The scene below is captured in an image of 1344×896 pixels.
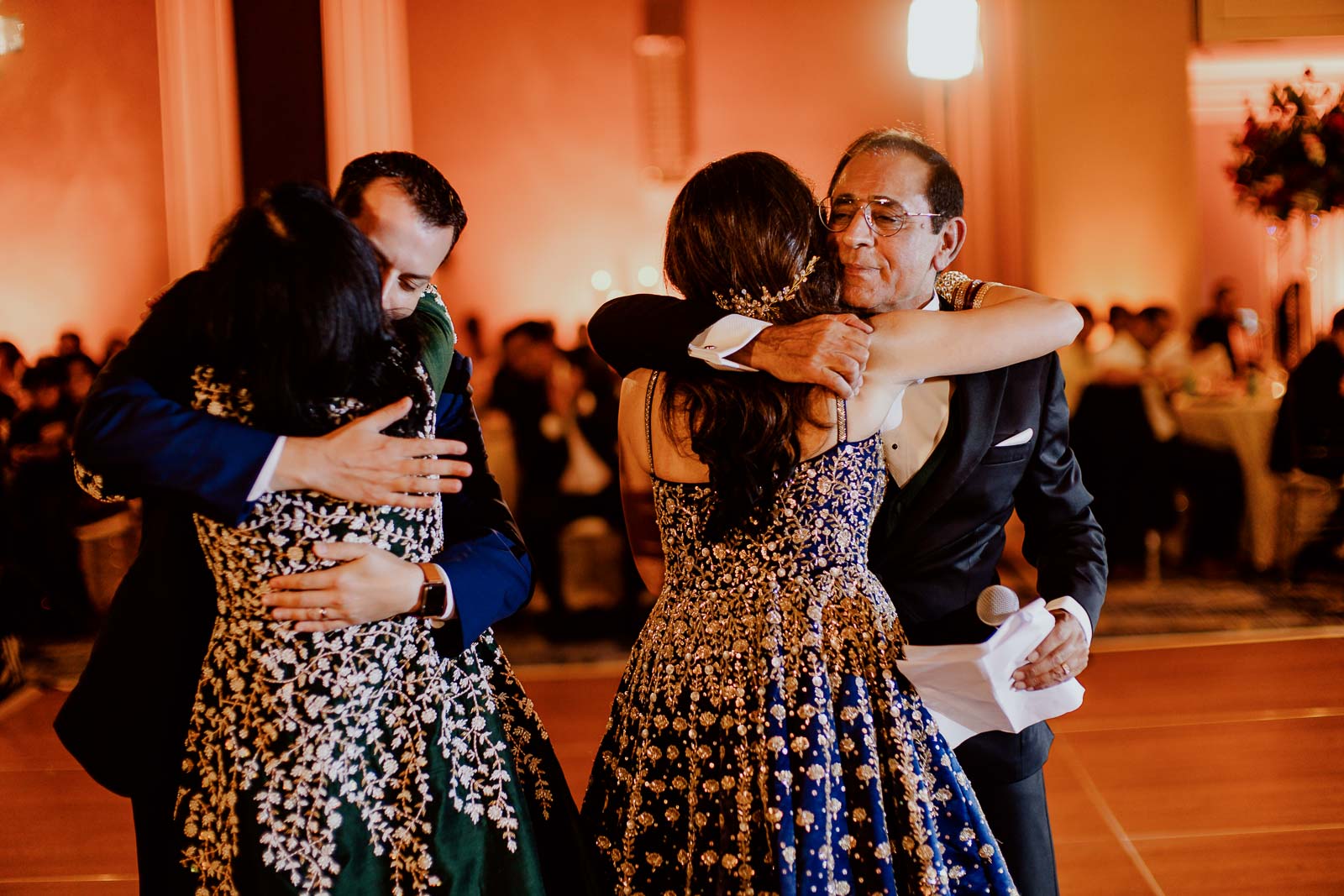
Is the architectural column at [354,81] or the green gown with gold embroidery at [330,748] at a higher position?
the architectural column at [354,81]

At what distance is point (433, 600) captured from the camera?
1.31 metres

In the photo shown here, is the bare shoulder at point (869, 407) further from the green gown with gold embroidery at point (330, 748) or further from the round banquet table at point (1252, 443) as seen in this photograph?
the round banquet table at point (1252, 443)

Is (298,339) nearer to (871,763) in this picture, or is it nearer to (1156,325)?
(871,763)

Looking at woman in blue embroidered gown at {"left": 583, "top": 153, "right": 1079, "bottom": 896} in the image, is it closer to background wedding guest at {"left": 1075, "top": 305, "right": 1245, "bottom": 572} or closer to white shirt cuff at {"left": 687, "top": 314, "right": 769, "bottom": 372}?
white shirt cuff at {"left": 687, "top": 314, "right": 769, "bottom": 372}

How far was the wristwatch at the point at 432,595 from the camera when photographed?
1.30m

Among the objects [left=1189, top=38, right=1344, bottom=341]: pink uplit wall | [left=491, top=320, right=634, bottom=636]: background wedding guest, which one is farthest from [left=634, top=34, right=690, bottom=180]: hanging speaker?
[left=491, top=320, right=634, bottom=636]: background wedding guest

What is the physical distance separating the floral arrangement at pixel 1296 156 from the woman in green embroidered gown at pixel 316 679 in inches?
220

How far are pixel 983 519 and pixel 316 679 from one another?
93 cm

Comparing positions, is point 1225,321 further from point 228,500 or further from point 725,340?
point 228,500

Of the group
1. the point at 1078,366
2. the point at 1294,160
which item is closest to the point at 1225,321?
the point at 1078,366

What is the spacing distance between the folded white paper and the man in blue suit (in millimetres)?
510

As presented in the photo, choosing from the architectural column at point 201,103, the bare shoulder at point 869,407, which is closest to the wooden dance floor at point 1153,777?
the bare shoulder at point 869,407

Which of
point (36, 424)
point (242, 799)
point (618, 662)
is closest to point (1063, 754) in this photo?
point (618, 662)

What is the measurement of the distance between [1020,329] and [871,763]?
1.94 feet
